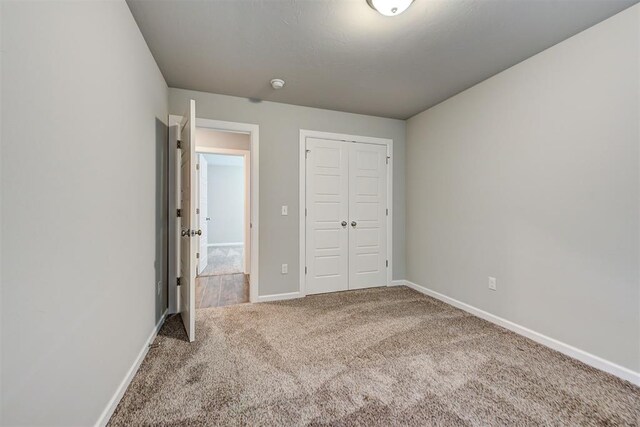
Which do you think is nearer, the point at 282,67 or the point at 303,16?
the point at 303,16

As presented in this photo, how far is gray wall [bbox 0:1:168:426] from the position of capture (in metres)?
0.82

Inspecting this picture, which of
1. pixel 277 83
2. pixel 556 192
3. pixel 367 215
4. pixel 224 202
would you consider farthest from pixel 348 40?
pixel 224 202

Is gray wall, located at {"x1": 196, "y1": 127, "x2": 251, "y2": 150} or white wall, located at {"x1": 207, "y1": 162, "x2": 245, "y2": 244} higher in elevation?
gray wall, located at {"x1": 196, "y1": 127, "x2": 251, "y2": 150}

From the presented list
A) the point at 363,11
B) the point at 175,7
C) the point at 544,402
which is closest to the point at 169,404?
the point at 544,402

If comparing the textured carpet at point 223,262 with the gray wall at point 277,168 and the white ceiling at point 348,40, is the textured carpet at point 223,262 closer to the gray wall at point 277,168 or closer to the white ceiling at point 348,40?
the gray wall at point 277,168

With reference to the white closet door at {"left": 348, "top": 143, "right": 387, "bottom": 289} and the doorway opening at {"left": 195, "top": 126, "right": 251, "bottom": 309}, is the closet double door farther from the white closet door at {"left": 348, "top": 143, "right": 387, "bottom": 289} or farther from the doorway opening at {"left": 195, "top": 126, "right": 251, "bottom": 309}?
the doorway opening at {"left": 195, "top": 126, "right": 251, "bottom": 309}

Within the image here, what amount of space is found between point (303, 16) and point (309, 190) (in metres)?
1.89

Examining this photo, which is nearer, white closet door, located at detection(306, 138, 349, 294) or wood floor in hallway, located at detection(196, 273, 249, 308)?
wood floor in hallway, located at detection(196, 273, 249, 308)

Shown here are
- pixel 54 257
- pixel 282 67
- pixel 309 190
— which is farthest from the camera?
pixel 309 190

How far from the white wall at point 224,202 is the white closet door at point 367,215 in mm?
5275

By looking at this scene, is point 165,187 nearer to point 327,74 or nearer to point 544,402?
point 327,74

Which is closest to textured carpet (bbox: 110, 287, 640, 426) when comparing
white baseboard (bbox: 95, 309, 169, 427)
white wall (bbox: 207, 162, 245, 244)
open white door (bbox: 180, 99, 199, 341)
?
white baseboard (bbox: 95, 309, 169, 427)

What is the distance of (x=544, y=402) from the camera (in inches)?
60.3

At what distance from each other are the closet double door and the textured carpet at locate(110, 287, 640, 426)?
Result: 97cm
